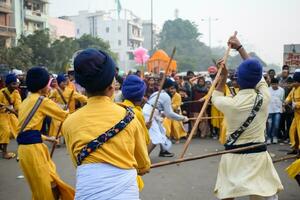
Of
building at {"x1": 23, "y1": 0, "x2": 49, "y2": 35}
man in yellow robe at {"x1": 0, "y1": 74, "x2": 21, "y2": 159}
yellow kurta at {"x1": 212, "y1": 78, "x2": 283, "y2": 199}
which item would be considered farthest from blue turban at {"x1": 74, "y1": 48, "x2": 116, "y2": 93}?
building at {"x1": 23, "y1": 0, "x2": 49, "y2": 35}

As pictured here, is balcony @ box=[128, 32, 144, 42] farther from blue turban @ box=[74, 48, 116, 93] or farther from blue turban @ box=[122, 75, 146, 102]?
blue turban @ box=[74, 48, 116, 93]

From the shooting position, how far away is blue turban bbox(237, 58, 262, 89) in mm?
3750

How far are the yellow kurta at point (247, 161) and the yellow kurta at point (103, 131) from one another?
166 cm

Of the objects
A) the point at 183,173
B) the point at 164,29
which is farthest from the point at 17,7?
the point at 164,29

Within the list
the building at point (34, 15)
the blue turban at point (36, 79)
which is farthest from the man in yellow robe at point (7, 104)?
the building at point (34, 15)

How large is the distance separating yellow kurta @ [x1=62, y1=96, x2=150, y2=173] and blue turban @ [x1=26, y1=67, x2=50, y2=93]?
231 centimetres

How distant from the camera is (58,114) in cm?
437

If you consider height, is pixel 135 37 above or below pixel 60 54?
above

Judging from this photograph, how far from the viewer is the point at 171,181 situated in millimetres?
6891

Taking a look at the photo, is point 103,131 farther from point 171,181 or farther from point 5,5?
point 5,5

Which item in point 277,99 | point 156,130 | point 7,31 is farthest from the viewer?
point 7,31

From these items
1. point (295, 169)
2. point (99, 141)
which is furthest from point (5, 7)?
point (99, 141)

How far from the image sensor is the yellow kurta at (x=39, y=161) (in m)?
4.21

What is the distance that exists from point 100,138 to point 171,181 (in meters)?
4.85
